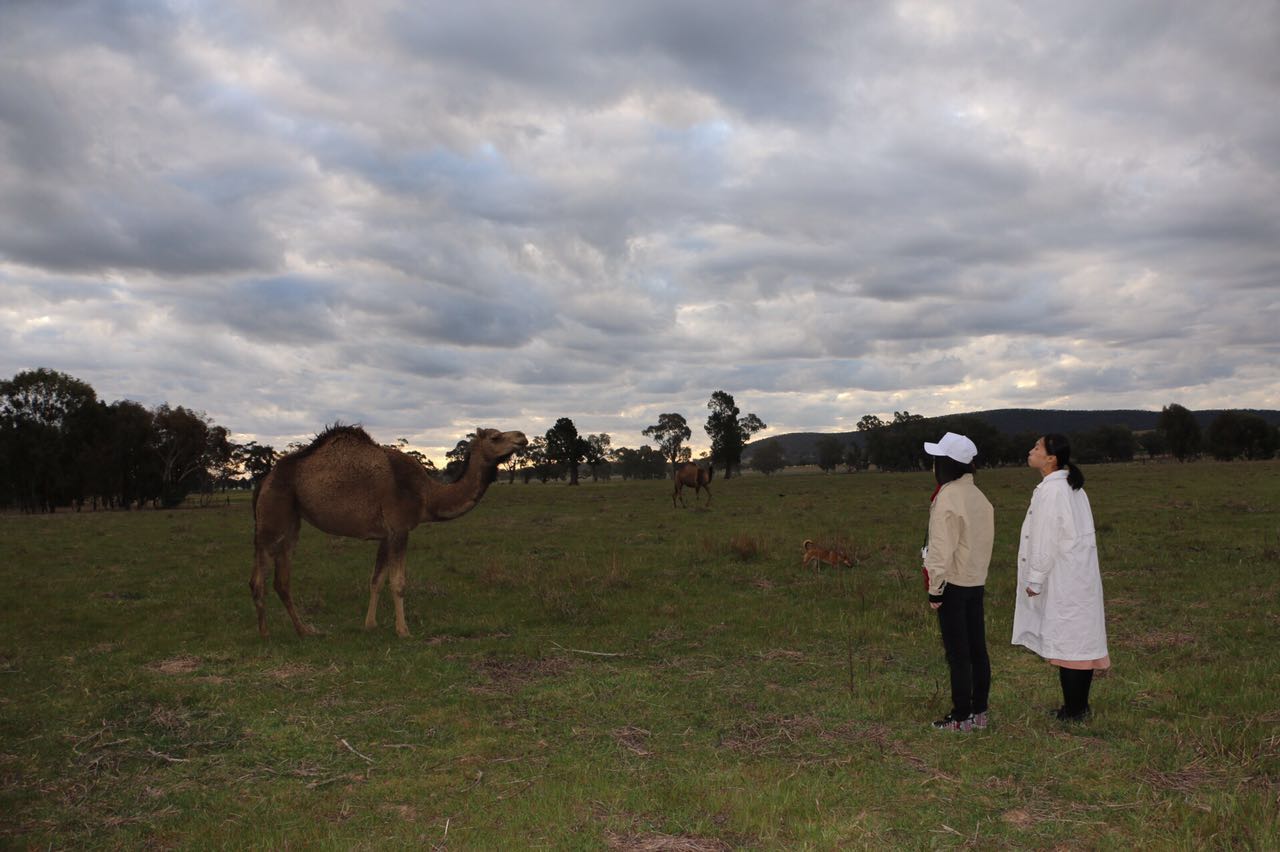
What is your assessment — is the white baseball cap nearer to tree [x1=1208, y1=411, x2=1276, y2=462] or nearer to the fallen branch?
the fallen branch

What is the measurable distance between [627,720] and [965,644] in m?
2.98

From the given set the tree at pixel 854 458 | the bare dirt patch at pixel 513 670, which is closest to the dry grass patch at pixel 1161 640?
the bare dirt patch at pixel 513 670

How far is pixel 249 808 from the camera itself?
17.3 feet

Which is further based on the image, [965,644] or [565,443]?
[565,443]

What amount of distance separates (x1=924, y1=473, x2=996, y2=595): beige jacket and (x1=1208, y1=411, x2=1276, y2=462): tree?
385 feet

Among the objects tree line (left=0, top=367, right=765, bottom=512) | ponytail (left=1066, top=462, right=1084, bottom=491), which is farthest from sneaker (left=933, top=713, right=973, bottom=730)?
tree line (left=0, top=367, right=765, bottom=512)

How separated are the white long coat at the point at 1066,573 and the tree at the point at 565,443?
83644 millimetres

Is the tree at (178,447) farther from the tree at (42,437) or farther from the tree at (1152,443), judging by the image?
the tree at (1152,443)

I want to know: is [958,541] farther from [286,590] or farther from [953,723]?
[286,590]

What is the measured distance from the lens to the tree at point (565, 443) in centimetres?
8944

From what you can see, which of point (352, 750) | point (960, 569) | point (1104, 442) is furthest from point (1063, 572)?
point (1104, 442)

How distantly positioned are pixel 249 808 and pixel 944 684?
6348 mm

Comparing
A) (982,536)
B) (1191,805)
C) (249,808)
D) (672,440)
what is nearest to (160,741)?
(249,808)

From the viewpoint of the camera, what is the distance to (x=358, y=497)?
1130 centimetres
